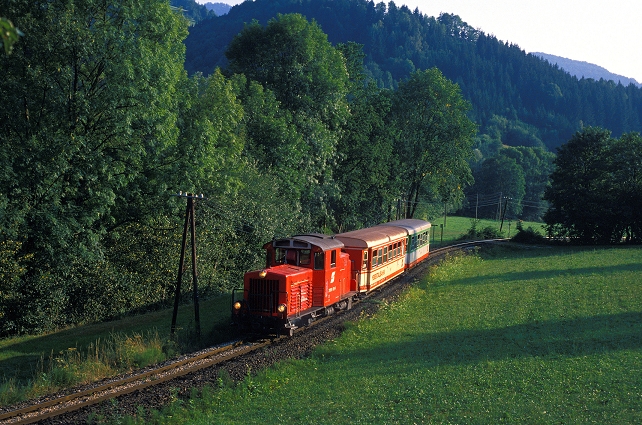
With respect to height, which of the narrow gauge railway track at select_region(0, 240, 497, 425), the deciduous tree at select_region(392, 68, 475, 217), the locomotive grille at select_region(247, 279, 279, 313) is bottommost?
the narrow gauge railway track at select_region(0, 240, 497, 425)

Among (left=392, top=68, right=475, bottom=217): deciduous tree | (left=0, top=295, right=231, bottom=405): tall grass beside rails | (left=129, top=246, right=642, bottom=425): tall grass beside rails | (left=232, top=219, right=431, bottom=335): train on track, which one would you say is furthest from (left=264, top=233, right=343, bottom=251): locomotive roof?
(left=392, top=68, right=475, bottom=217): deciduous tree

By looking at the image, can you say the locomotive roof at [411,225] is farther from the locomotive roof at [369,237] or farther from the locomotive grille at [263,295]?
the locomotive grille at [263,295]

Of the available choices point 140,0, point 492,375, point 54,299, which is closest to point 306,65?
point 140,0

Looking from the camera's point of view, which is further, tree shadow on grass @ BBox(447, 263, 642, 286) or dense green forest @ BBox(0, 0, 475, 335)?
tree shadow on grass @ BBox(447, 263, 642, 286)

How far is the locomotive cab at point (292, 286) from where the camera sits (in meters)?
23.2

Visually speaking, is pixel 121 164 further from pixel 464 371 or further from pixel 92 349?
pixel 464 371

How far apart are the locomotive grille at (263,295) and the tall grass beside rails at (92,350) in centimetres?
301

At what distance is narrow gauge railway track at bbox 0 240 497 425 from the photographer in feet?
51.5

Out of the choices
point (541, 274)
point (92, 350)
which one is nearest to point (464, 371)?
point (92, 350)

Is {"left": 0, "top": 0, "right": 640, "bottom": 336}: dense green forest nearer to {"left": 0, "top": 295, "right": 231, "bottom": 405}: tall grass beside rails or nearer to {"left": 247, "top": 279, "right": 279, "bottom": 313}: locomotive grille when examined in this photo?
{"left": 0, "top": 295, "right": 231, "bottom": 405}: tall grass beside rails

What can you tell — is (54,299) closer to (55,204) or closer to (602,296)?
(55,204)

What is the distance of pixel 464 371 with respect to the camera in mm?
18750

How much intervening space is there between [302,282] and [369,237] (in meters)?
9.00

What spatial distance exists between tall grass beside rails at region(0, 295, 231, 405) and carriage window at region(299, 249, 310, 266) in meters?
4.68
